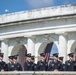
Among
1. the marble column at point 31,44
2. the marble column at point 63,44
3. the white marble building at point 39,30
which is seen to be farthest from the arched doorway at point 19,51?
the marble column at point 63,44

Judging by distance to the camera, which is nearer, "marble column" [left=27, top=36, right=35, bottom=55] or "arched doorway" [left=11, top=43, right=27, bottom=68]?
"marble column" [left=27, top=36, right=35, bottom=55]

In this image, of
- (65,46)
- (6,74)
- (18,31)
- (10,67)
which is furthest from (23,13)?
(6,74)

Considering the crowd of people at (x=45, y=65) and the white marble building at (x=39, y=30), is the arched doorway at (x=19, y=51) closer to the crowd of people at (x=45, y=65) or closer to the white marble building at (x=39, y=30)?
the white marble building at (x=39, y=30)

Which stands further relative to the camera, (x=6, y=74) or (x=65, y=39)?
(x=65, y=39)

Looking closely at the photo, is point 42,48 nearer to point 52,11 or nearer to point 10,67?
point 52,11

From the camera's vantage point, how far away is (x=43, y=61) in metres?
17.9

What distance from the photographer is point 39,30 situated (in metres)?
34.2

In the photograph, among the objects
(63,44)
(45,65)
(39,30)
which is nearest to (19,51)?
(39,30)

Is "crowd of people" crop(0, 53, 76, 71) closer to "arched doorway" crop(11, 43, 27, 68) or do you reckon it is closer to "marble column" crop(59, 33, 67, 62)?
"marble column" crop(59, 33, 67, 62)

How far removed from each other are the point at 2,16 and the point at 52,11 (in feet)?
23.2

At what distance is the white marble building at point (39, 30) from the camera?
106ft

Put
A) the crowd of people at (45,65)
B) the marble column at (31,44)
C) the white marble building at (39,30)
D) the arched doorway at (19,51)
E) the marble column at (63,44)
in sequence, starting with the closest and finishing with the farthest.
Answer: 1. the crowd of people at (45,65)
2. the marble column at (63,44)
3. the white marble building at (39,30)
4. the marble column at (31,44)
5. the arched doorway at (19,51)

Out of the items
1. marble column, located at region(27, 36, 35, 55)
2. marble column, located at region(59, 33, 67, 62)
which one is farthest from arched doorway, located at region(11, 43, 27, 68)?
marble column, located at region(59, 33, 67, 62)

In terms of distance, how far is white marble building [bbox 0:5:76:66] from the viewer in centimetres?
3222
